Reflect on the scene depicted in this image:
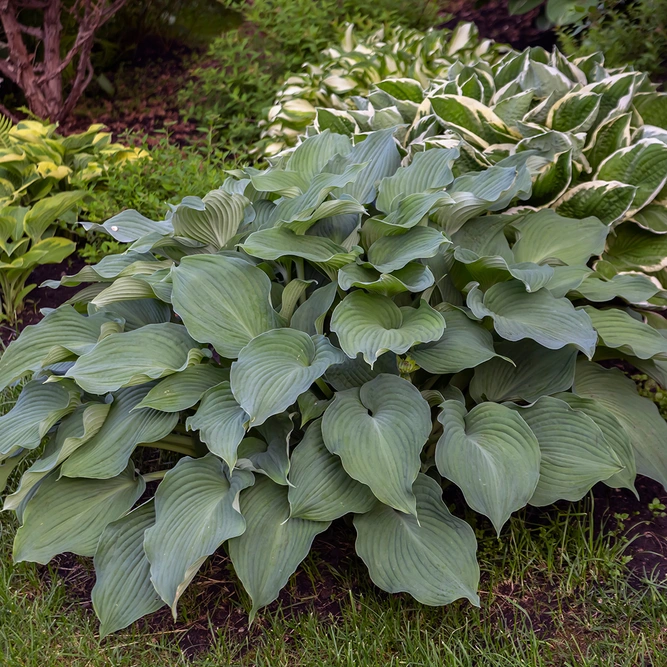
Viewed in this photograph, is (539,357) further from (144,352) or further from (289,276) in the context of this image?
(144,352)

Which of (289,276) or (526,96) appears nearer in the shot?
(289,276)

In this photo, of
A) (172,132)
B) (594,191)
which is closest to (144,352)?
(594,191)

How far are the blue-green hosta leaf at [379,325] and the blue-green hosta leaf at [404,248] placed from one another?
0.37 feet

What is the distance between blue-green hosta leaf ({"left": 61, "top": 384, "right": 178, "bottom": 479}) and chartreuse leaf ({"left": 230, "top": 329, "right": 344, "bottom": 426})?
29cm

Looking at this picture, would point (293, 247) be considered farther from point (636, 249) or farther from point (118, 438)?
point (636, 249)

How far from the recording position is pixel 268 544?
1.84 m

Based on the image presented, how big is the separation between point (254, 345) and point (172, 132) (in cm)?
340

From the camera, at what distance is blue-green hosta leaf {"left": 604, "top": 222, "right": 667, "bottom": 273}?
8.82ft

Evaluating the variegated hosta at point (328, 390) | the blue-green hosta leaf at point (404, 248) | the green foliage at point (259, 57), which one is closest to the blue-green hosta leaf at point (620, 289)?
the variegated hosta at point (328, 390)

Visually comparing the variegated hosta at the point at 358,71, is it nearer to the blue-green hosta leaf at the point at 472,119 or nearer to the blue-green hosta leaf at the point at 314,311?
the blue-green hosta leaf at the point at 472,119

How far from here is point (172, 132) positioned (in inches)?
190

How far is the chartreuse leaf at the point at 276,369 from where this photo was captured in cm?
175

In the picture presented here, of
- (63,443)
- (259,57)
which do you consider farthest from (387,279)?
(259,57)

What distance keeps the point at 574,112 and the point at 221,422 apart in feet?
6.54
